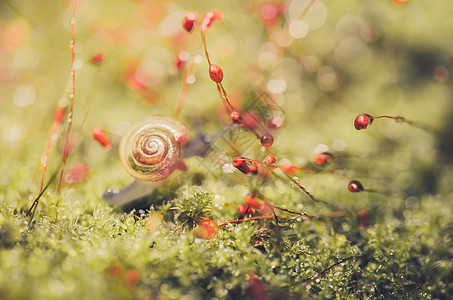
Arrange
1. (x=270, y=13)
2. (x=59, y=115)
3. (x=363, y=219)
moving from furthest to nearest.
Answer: (x=270, y=13), (x=59, y=115), (x=363, y=219)

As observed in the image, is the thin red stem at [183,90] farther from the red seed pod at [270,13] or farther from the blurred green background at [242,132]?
the red seed pod at [270,13]

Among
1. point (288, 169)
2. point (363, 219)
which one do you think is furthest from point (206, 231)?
point (363, 219)

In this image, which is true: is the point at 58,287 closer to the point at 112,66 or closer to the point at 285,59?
the point at 112,66

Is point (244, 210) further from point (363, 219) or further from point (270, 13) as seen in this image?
point (270, 13)

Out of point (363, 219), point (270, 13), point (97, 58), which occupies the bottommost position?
point (363, 219)

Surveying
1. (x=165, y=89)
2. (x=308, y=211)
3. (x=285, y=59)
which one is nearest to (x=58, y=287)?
(x=308, y=211)

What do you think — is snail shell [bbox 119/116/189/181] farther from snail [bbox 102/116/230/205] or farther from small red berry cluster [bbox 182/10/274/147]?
small red berry cluster [bbox 182/10/274/147]

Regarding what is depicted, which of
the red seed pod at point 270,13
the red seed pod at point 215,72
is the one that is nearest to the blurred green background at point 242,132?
the red seed pod at point 270,13

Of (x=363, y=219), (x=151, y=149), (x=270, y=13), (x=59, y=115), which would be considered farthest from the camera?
(x=270, y=13)
